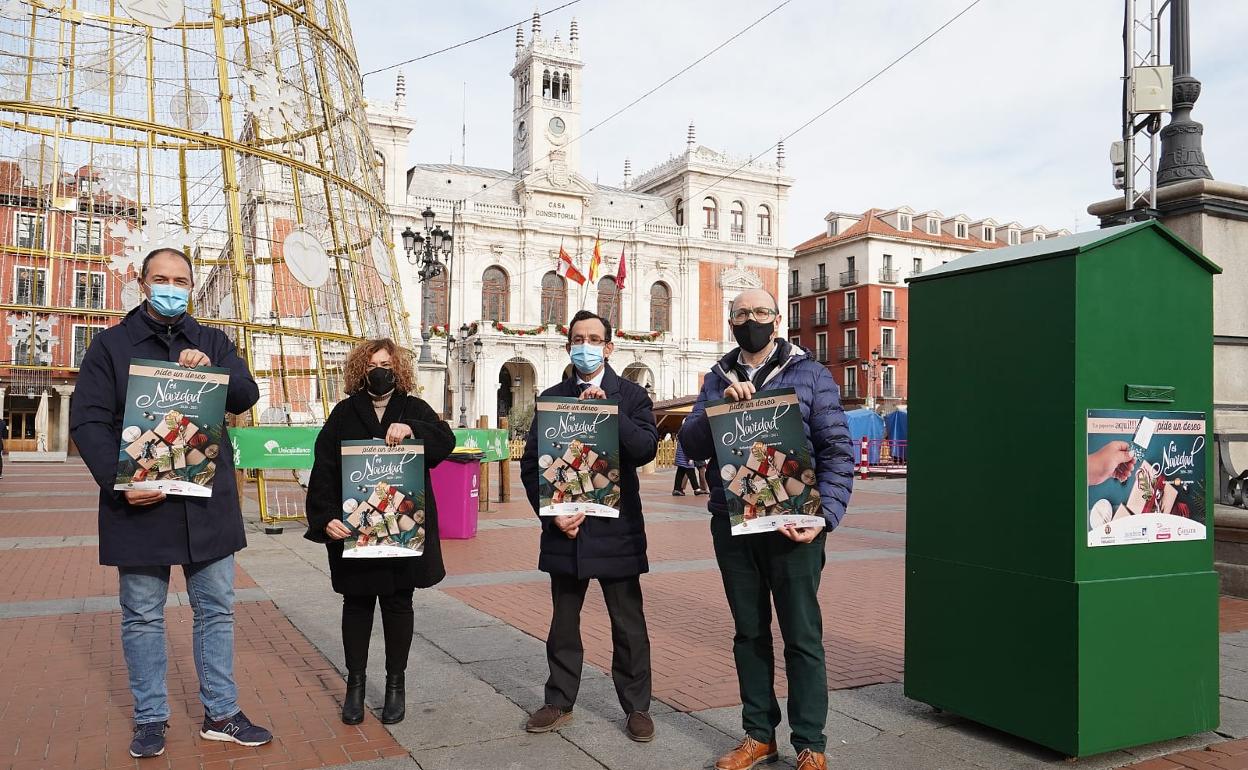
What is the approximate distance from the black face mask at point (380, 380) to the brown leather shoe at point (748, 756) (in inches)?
80.2

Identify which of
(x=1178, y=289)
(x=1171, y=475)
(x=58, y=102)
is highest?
(x=58, y=102)

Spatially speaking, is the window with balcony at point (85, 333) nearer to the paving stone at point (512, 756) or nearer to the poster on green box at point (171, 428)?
the poster on green box at point (171, 428)

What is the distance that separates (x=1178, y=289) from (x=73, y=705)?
5.03 meters

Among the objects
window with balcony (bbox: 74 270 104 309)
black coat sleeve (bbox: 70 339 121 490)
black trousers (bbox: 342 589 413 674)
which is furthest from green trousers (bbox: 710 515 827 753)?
window with balcony (bbox: 74 270 104 309)

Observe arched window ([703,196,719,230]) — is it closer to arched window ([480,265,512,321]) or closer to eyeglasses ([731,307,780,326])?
arched window ([480,265,512,321])

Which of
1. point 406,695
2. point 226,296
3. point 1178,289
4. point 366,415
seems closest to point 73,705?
point 406,695

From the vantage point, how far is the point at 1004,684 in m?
3.54

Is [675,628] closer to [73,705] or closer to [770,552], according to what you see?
[770,552]

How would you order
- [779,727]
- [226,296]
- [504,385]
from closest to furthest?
[779,727] < [226,296] < [504,385]

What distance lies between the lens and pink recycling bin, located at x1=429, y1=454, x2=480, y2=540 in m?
10.1

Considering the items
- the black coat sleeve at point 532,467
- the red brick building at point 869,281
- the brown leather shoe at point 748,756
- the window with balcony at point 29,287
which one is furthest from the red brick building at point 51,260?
the red brick building at point 869,281

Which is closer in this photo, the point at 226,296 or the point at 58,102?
the point at 58,102

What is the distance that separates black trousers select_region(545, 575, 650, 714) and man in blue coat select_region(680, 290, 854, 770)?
0.52 metres

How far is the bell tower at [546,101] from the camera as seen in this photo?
174 ft
